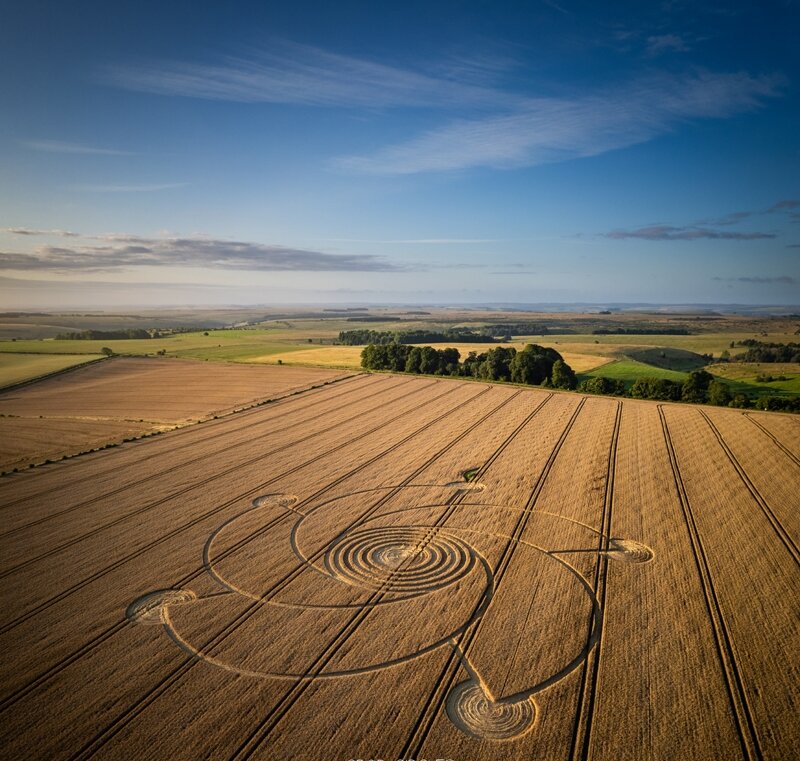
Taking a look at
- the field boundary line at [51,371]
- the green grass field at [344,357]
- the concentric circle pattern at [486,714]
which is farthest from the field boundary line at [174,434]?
the field boundary line at [51,371]

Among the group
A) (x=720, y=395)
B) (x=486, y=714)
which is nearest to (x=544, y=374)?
(x=720, y=395)

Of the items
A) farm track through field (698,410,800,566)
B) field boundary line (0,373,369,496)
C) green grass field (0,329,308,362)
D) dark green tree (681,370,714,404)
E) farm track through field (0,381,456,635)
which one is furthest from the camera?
green grass field (0,329,308,362)

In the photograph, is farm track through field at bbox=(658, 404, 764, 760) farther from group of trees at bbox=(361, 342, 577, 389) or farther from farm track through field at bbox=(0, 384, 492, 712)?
group of trees at bbox=(361, 342, 577, 389)

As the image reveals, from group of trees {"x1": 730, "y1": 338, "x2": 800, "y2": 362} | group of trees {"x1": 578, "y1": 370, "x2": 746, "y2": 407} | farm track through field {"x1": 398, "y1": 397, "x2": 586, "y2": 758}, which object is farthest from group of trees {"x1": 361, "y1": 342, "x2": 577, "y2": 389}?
→ group of trees {"x1": 730, "y1": 338, "x2": 800, "y2": 362}

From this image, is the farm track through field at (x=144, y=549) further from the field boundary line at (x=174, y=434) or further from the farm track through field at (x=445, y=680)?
the farm track through field at (x=445, y=680)

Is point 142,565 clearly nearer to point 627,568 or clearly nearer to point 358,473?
point 358,473

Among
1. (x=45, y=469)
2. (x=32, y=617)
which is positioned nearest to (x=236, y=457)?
(x=45, y=469)
